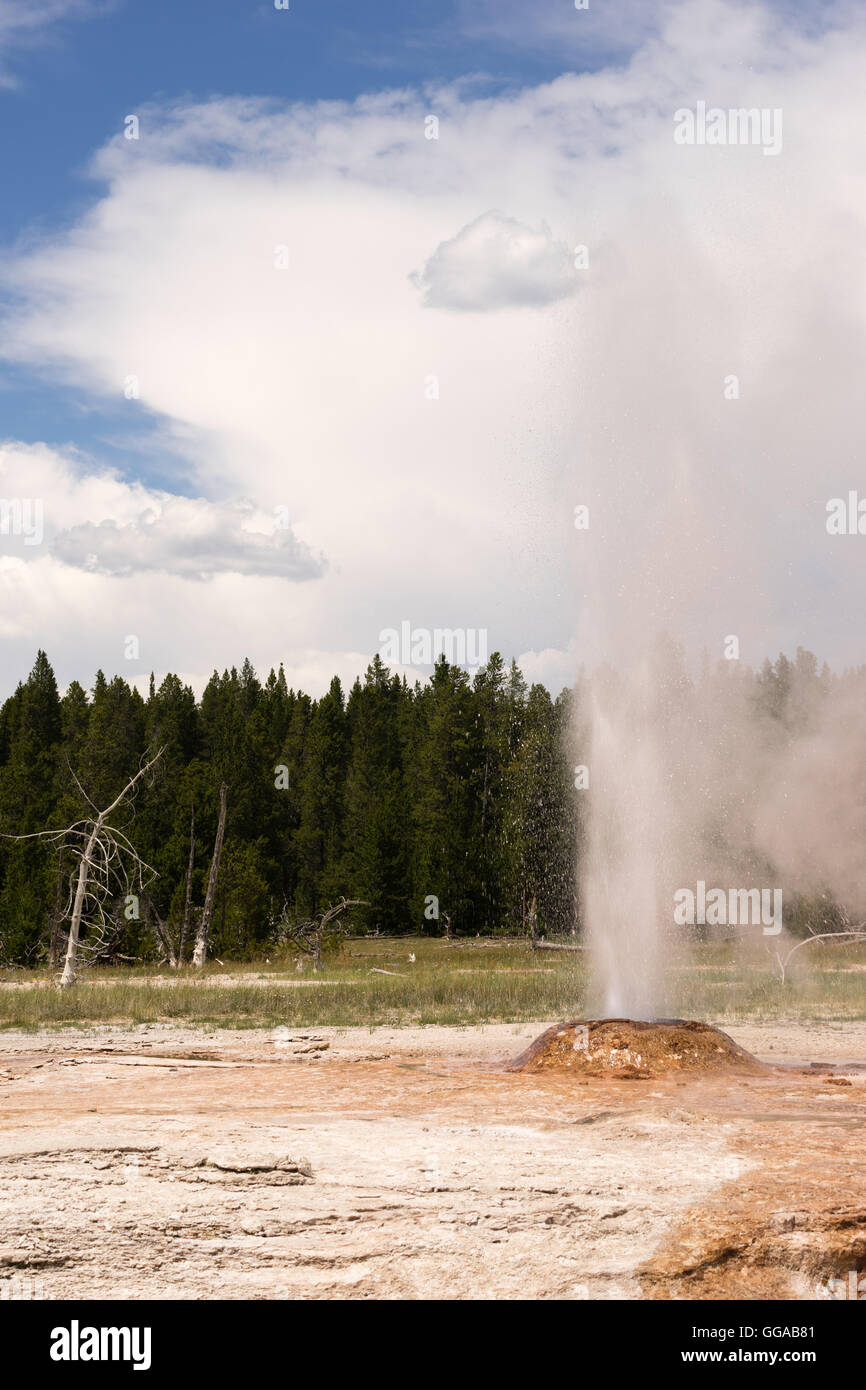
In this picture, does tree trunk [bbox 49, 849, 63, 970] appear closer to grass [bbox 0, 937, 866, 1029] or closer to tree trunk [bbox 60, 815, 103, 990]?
grass [bbox 0, 937, 866, 1029]

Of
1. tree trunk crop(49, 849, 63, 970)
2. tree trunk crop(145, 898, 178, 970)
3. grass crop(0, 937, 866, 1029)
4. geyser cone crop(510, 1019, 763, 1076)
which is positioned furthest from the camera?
tree trunk crop(49, 849, 63, 970)

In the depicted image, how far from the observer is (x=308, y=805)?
6288 centimetres

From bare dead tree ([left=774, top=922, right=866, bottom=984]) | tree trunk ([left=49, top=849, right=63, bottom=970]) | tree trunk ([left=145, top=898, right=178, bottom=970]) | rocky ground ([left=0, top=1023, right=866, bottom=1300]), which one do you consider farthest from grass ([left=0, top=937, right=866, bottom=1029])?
rocky ground ([left=0, top=1023, right=866, bottom=1300])

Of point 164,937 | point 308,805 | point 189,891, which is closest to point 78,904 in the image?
point 164,937

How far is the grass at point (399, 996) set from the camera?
21.0 m

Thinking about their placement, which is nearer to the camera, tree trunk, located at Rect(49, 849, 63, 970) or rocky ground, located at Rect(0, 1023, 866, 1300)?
rocky ground, located at Rect(0, 1023, 866, 1300)

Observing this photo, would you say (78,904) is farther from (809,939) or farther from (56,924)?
(56,924)

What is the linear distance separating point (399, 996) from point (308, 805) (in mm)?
39221

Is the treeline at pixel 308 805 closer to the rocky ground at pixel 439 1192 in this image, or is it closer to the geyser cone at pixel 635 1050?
the geyser cone at pixel 635 1050

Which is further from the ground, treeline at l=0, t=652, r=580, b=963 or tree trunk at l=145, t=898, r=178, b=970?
treeline at l=0, t=652, r=580, b=963

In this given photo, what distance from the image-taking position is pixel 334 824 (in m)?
63.1

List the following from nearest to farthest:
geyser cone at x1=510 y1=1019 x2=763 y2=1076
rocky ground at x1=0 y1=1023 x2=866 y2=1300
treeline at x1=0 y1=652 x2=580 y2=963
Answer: rocky ground at x1=0 y1=1023 x2=866 y2=1300 < geyser cone at x1=510 y1=1019 x2=763 y2=1076 < treeline at x1=0 y1=652 x2=580 y2=963

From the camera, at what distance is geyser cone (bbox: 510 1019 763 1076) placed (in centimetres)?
1229

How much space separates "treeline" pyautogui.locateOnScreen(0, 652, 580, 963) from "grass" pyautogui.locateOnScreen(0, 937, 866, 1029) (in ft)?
25.4
